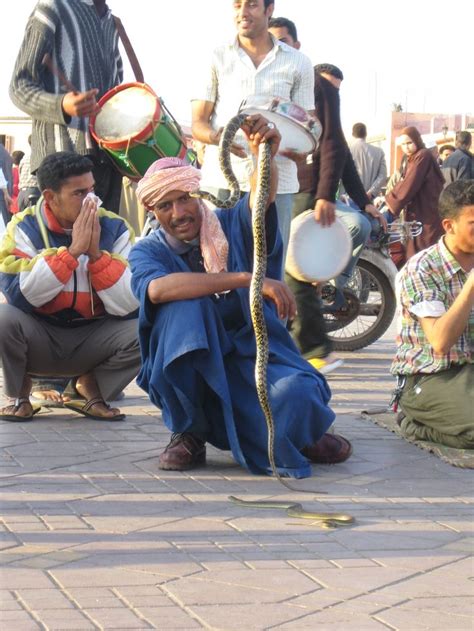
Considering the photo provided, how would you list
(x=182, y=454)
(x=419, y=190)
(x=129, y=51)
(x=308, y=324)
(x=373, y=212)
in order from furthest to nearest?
(x=419, y=190), (x=373, y=212), (x=308, y=324), (x=129, y=51), (x=182, y=454)

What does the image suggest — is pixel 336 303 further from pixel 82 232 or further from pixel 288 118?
pixel 288 118

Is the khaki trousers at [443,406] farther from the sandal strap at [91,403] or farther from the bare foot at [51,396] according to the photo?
the bare foot at [51,396]

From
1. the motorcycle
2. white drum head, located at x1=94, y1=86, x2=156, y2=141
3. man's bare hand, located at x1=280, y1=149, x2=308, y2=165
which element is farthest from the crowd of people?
the motorcycle

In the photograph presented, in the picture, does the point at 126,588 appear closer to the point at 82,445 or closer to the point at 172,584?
the point at 172,584

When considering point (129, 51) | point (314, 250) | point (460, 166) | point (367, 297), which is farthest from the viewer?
point (460, 166)

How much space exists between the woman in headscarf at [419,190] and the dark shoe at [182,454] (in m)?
5.88

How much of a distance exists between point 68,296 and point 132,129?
1033 millimetres

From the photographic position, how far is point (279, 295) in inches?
198

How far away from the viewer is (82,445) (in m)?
5.72

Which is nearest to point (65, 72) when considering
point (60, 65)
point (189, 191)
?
point (60, 65)

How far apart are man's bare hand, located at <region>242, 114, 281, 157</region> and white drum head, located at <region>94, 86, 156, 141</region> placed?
1.99 metres

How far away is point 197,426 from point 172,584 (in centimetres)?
167

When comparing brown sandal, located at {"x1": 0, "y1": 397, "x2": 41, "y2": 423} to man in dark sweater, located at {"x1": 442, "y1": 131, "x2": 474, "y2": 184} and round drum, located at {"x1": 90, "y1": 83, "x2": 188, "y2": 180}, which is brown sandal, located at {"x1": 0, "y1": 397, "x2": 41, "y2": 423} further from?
man in dark sweater, located at {"x1": 442, "y1": 131, "x2": 474, "y2": 184}

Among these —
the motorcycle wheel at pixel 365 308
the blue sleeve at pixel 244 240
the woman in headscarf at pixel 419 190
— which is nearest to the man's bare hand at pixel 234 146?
the blue sleeve at pixel 244 240
